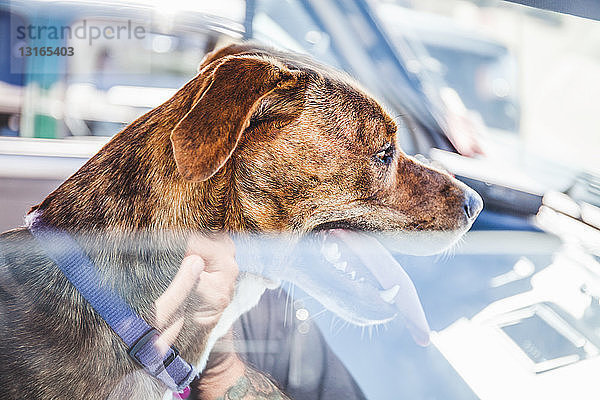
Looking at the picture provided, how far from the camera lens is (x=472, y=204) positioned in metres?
1.78

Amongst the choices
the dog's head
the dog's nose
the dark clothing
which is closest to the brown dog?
the dog's head

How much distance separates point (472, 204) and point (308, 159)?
50 centimetres

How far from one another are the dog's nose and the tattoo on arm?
73 cm

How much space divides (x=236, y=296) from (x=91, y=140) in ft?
1.80

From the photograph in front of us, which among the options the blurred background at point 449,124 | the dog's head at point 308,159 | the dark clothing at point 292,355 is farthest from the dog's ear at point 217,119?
the dark clothing at point 292,355

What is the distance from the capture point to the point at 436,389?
1.84 m

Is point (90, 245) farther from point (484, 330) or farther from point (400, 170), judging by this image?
point (484, 330)

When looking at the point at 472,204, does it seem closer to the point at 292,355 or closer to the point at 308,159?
the point at 308,159

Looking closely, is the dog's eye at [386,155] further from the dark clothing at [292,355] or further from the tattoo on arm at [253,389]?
the tattoo on arm at [253,389]

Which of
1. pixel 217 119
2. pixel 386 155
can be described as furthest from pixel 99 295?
pixel 386 155

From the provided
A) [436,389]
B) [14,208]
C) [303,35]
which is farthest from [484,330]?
[14,208]

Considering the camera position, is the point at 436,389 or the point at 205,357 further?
the point at 436,389

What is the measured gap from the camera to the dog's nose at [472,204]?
178cm

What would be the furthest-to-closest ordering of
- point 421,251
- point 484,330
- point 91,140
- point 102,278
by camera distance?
point 484,330 < point 421,251 < point 91,140 < point 102,278
